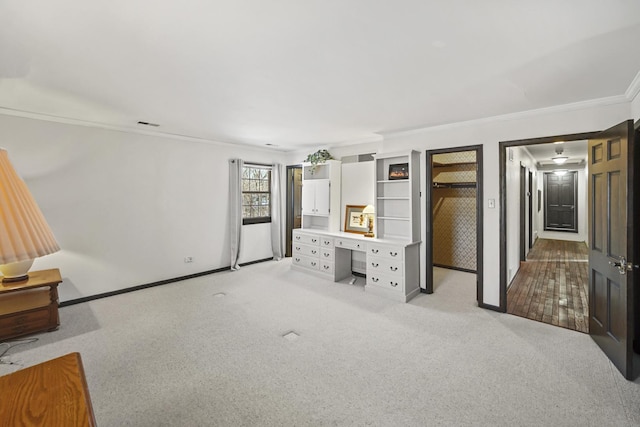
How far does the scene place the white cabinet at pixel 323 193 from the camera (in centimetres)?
541

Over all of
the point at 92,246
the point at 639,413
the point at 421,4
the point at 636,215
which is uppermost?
the point at 421,4

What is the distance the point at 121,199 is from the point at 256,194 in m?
2.50

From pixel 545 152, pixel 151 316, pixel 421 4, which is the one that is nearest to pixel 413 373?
pixel 421 4

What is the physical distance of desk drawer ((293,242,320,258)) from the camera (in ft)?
17.2

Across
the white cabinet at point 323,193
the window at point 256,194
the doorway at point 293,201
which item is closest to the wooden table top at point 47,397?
the white cabinet at point 323,193

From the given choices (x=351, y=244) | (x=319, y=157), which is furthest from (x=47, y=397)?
(x=319, y=157)

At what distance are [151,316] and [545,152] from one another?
8001mm

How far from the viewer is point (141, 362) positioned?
2586mm

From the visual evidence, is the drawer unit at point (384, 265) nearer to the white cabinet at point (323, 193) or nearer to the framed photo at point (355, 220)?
the framed photo at point (355, 220)

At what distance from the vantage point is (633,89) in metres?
2.68

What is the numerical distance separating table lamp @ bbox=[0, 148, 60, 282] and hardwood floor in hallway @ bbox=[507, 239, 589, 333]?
441cm

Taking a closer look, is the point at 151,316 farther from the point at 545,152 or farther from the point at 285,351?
the point at 545,152

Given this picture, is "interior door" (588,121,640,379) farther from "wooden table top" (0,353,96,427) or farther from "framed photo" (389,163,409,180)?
"wooden table top" (0,353,96,427)

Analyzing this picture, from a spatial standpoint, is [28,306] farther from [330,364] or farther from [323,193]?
[323,193]
